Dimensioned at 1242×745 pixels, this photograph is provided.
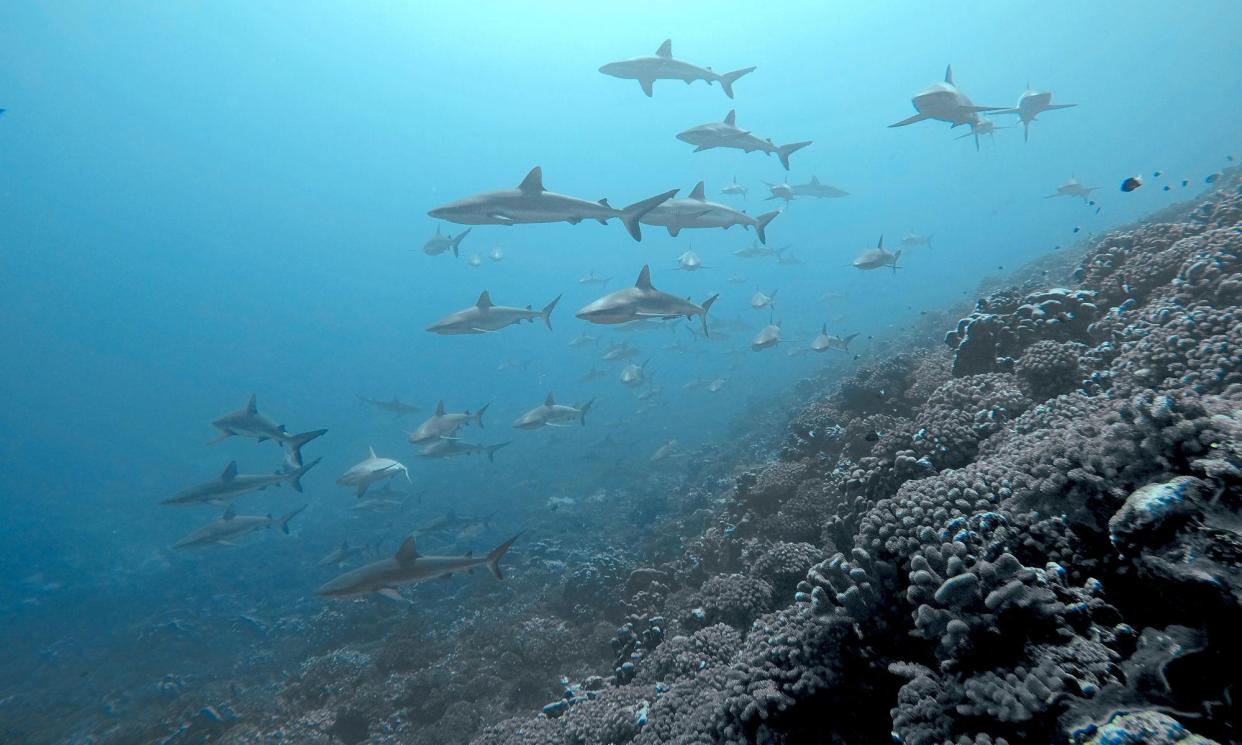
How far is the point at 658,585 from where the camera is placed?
314 inches

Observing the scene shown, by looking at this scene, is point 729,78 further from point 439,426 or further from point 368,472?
point 368,472

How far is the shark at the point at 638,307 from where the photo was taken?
8.47 m

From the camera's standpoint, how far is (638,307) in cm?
851

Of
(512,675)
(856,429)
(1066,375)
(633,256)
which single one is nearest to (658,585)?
(512,675)

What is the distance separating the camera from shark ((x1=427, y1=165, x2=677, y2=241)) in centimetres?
887

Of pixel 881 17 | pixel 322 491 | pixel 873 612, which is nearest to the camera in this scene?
pixel 873 612

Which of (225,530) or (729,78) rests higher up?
(729,78)

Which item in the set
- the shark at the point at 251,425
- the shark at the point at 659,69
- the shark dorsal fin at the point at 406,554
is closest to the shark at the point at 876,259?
the shark at the point at 659,69

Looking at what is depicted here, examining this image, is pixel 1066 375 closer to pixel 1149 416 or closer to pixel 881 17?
pixel 1149 416

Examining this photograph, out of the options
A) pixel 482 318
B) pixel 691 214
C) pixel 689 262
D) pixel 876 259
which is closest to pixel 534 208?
pixel 691 214

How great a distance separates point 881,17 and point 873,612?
121105 mm

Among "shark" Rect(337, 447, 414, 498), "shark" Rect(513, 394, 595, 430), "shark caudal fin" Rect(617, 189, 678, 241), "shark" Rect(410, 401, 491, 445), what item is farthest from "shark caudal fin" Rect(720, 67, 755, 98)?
"shark" Rect(337, 447, 414, 498)

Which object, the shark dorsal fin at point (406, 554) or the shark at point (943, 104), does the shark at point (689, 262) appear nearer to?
the shark at point (943, 104)

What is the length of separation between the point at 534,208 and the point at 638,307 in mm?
2680
